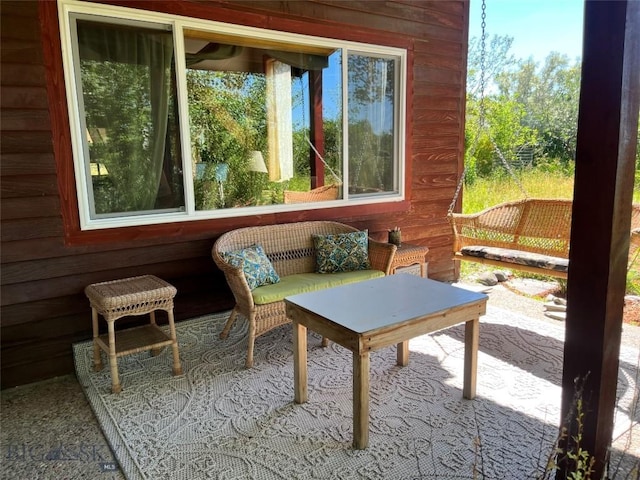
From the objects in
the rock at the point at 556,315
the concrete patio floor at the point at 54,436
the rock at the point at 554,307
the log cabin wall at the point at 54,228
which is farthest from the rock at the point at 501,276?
the concrete patio floor at the point at 54,436

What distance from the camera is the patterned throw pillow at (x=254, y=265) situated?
117 inches

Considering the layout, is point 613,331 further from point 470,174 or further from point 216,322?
point 470,174

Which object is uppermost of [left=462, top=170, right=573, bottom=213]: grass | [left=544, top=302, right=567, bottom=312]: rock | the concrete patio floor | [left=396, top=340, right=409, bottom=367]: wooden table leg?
[left=462, top=170, right=573, bottom=213]: grass

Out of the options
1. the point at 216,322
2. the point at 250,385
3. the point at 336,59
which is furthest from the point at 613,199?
the point at 336,59

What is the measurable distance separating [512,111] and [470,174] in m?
2.80

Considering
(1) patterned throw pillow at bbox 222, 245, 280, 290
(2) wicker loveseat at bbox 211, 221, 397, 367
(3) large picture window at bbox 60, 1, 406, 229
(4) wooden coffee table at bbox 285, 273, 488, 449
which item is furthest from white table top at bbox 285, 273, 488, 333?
(3) large picture window at bbox 60, 1, 406, 229

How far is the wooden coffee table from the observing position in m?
1.99

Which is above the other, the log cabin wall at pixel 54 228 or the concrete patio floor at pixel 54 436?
the log cabin wall at pixel 54 228

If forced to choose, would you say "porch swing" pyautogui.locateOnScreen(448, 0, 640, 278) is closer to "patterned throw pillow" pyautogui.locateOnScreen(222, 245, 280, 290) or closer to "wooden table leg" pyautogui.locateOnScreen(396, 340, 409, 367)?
Answer: "wooden table leg" pyautogui.locateOnScreen(396, 340, 409, 367)

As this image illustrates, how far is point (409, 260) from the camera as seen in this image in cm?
389

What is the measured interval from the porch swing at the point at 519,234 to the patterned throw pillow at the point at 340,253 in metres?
1.08

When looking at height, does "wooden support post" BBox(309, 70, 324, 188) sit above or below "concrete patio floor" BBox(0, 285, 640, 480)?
above

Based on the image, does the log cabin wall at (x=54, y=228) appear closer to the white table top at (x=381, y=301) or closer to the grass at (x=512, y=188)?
the white table top at (x=381, y=301)

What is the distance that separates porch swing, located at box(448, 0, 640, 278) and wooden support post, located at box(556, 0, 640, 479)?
220 cm
